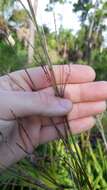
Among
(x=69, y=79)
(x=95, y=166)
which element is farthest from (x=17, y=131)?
(x=95, y=166)

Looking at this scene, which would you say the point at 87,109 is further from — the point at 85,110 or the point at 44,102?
the point at 44,102

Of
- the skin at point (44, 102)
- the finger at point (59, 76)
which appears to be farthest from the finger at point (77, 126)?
the finger at point (59, 76)

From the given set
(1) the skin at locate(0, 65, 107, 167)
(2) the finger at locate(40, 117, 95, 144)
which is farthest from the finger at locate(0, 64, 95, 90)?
(2) the finger at locate(40, 117, 95, 144)

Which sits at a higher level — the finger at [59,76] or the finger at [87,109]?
the finger at [59,76]

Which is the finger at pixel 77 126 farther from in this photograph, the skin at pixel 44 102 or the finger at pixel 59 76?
the finger at pixel 59 76

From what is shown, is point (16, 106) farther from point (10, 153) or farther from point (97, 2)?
point (97, 2)

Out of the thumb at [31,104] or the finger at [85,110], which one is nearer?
the thumb at [31,104]

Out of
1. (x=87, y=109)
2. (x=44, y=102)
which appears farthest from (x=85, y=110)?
(x=44, y=102)
